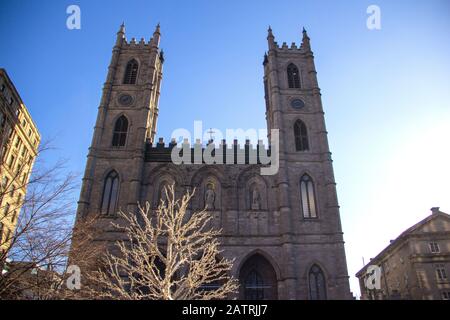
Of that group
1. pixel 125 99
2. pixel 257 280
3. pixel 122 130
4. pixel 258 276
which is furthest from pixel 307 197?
pixel 125 99

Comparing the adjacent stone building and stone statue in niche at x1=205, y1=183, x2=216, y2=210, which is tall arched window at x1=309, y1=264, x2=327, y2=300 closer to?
stone statue in niche at x1=205, y1=183, x2=216, y2=210

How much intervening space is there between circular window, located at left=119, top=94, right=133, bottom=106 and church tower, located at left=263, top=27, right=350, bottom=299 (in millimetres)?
13574

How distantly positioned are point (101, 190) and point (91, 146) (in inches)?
167

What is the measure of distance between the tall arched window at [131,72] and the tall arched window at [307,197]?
1918 centimetres

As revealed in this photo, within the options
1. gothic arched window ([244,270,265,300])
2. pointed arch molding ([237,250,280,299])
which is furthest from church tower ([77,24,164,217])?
gothic arched window ([244,270,265,300])

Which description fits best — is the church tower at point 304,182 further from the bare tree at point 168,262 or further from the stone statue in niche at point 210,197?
the bare tree at point 168,262

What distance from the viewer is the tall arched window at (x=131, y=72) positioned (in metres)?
34.1

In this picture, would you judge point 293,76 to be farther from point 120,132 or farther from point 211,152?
point 120,132

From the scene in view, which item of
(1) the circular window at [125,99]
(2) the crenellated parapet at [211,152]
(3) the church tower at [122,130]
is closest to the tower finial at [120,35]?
(3) the church tower at [122,130]

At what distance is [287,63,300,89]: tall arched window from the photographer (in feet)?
114

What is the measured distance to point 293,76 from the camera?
3516cm

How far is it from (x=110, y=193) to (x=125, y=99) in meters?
9.87

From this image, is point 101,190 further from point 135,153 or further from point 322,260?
point 322,260
